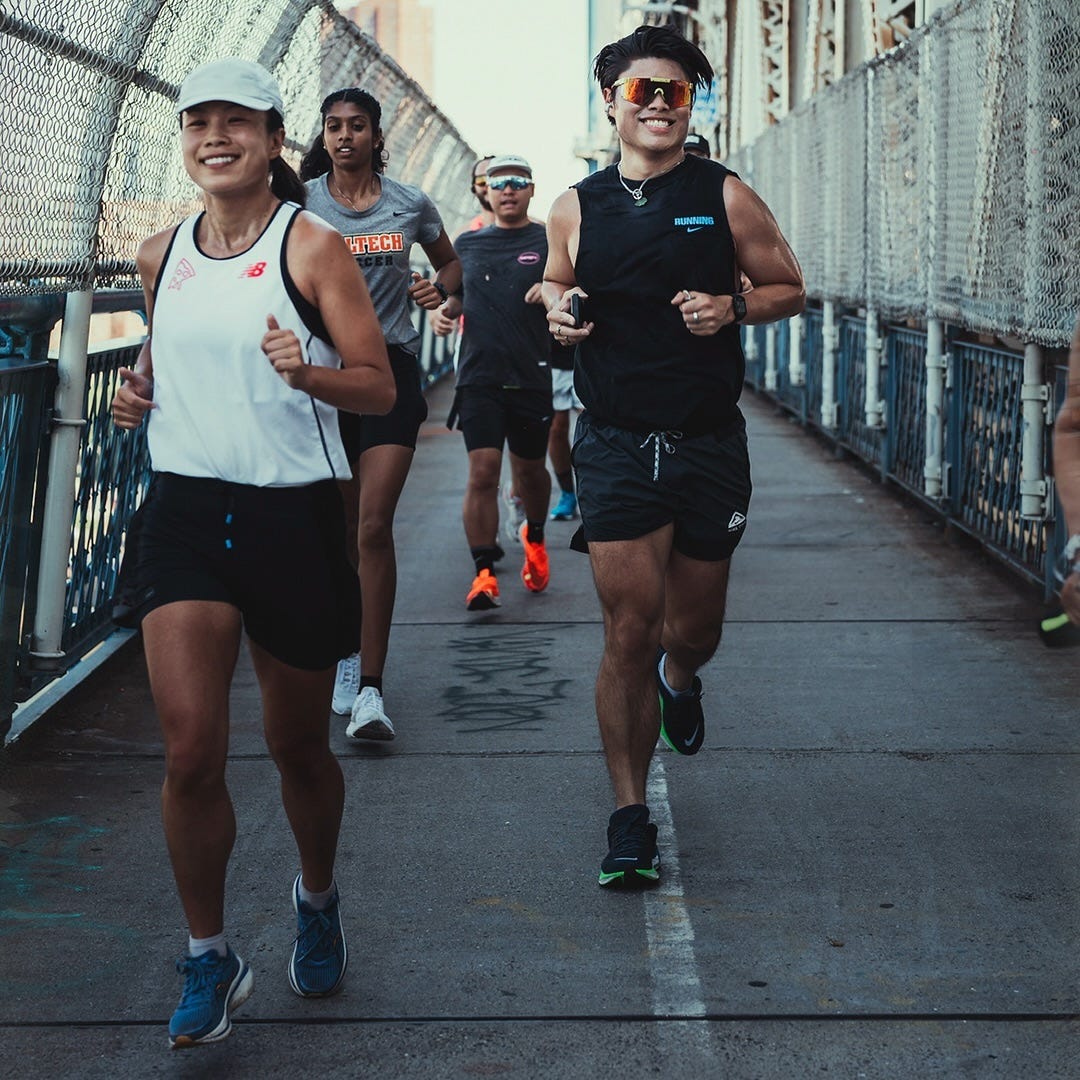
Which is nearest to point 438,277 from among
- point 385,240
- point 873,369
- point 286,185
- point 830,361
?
point 385,240

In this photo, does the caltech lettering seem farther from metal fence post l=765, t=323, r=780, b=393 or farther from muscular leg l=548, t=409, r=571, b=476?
metal fence post l=765, t=323, r=780, b=393

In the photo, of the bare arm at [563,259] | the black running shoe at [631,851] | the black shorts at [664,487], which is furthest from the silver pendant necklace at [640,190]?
the black running shoe at [631,851]

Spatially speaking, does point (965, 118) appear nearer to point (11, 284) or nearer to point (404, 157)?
point (11, 284)

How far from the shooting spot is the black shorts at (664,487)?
15.6ft

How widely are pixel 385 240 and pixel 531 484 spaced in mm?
2598

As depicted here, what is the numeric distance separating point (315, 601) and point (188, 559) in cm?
26

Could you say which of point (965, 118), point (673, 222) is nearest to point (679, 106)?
point (673, 222)

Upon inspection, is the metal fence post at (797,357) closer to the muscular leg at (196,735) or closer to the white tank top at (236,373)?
the white tank top at (236,373)

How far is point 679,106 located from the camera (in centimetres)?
477

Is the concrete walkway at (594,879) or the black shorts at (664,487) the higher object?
the black shorts at (664,487)

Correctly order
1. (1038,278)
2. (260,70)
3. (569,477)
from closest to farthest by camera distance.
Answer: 1. (260,70)
2. (1038,278)
3. (569,477)

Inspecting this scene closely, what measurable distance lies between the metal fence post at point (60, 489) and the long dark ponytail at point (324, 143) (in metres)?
0.99

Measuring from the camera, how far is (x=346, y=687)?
6395 millimetres

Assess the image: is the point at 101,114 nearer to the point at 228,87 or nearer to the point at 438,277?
the point at 438,277
